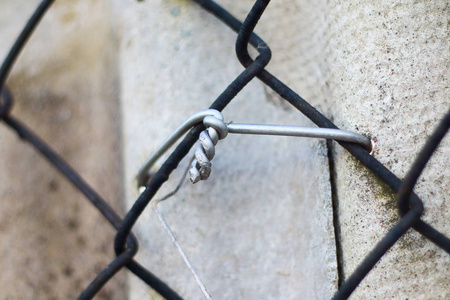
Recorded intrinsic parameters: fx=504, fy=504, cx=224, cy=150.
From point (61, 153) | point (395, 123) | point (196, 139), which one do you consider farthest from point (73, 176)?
point (395, 123)

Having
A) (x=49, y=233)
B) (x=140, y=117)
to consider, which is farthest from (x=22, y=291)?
(x=140, y=117)

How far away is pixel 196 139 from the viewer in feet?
1.12

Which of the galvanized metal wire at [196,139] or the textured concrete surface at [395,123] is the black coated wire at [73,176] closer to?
the galvanized metal wire at [196,139]

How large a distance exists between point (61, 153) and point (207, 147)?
0.28 m

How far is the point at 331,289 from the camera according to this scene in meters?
0.35

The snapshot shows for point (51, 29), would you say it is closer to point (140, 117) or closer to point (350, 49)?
point (140, 117)

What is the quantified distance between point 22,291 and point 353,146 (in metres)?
0.36

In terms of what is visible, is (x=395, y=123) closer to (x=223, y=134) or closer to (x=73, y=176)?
(x=223, y=134)

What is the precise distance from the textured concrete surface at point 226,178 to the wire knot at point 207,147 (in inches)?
3.6

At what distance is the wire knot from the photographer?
1.05 feet

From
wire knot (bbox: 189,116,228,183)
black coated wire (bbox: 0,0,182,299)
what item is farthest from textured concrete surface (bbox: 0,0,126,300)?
wire knot (bbox: 189,116,228,183)

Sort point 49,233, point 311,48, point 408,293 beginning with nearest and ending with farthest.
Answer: point 408,293
point 311,48
point 49,233

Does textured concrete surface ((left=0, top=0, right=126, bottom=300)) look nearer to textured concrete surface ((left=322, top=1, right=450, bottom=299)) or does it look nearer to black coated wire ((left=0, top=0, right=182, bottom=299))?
black coated wire ((left=0, top=0, right=182, bottom=299))

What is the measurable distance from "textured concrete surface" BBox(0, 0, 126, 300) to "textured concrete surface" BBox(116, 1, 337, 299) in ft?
0.25
